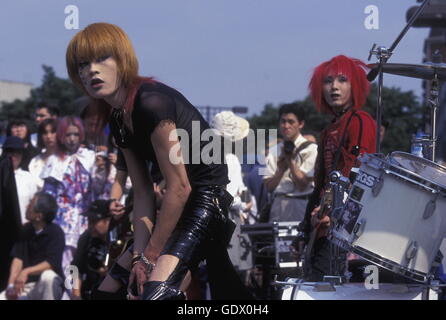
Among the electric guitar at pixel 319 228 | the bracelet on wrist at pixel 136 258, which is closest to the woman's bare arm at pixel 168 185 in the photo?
the bracelet on wrist at pixel 136 258

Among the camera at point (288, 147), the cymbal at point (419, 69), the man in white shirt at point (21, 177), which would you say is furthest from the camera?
the man in white shirt at point (21, 177)

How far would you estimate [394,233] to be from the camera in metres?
3.98

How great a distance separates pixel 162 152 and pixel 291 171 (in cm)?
343

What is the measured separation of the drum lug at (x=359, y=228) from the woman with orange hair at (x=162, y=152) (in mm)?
680

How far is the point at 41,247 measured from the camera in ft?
23.1

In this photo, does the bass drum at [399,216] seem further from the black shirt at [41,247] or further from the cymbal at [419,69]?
the black shirt at [41,247]

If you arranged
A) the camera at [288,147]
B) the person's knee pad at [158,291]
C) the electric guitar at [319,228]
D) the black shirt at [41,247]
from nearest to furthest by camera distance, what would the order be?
the person's knee pad at [158,291] < the electric guitar at [319,228] < the camera at [288,147] < the black shirt at [41,247]

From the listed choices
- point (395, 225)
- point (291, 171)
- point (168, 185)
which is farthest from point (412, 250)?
point (291, 171)

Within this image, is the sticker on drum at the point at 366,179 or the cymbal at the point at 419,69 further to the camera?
the cymbal at the point at 419,69

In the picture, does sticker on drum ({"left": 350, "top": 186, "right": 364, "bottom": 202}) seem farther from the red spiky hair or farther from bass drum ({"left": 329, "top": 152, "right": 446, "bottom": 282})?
the red spiky hair

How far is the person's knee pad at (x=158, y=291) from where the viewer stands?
342cm

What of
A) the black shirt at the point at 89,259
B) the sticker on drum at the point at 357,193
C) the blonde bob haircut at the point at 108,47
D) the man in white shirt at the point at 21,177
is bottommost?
the black shirt at the point at 89,259
